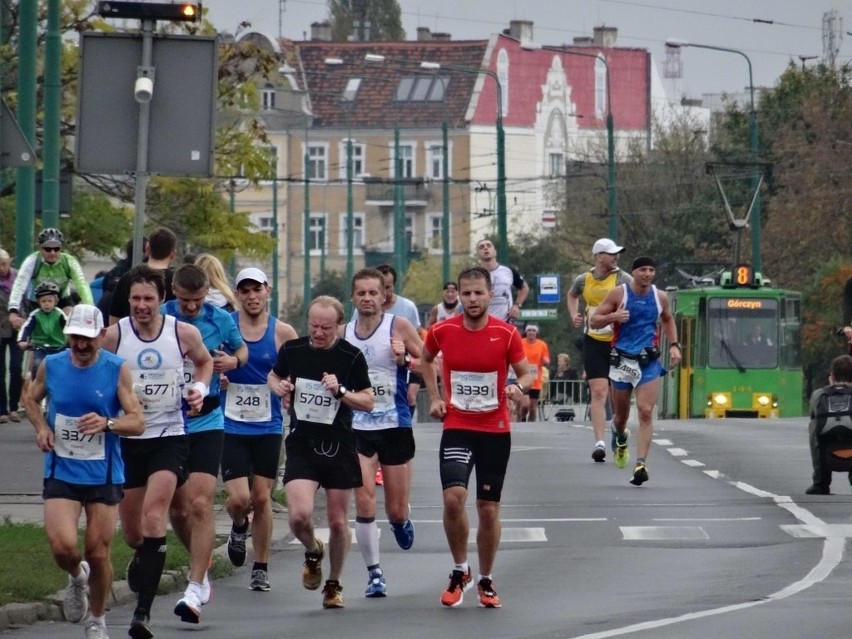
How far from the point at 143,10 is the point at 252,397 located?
227 cm

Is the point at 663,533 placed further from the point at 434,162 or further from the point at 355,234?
the point at 355,234

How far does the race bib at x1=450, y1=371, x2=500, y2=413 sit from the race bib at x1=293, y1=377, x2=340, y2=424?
65 cm

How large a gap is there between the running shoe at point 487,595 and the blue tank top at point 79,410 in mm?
2332

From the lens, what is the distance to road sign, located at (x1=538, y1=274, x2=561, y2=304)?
55250 mm

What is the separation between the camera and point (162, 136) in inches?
556

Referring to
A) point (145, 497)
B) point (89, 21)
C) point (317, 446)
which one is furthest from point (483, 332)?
point (89, 21)

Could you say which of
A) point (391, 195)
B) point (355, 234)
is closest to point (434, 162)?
point (391, 195)

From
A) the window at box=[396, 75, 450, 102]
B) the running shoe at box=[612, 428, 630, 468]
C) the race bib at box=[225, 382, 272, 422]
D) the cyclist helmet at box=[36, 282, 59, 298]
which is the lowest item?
the running shoe at box=[612, 428, 630, 468]

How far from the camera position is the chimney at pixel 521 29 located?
365 feet

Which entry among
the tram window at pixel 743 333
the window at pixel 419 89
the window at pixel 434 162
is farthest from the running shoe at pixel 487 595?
the window at pixel 434 162

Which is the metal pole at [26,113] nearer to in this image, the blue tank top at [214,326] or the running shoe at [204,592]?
the blue tank top at [214,326]

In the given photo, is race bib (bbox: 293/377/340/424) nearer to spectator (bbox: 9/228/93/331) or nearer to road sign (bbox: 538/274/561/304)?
spectator (bbox: 9/228/93/331)

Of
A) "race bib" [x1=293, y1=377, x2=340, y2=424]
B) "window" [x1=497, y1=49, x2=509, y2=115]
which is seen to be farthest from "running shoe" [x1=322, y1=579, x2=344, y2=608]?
"window" [x1=497, y1=49, x2=509, y2=115]

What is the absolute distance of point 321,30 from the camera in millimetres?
119188
